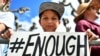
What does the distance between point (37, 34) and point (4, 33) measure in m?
0.15

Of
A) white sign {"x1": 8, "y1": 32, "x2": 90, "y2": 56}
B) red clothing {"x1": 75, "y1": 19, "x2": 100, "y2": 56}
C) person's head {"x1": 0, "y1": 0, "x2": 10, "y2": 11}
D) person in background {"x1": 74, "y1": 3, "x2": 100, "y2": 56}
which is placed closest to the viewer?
white sign {"x1": 8, "y1": 32, "x2": 90, "y2": 56}

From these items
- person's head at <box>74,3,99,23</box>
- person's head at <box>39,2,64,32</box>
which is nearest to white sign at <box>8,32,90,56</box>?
person's head at <box>39,2,64,32</box>

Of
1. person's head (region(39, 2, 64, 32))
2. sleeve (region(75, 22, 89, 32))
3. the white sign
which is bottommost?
the white sign

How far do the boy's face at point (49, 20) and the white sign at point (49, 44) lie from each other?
33cm

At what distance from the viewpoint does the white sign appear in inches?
61.7

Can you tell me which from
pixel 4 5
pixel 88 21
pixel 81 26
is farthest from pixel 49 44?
pixel 4 5

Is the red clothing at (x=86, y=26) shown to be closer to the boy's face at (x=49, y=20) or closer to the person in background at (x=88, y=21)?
the person in background at (x=88, y=21)

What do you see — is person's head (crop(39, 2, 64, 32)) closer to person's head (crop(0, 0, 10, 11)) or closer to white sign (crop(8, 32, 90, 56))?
white sign (crop(8, 32, 90, 56))

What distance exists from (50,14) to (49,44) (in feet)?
1.51

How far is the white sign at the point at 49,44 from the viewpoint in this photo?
157 cm

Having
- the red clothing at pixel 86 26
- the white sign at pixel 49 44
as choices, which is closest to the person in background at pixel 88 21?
the red clothing at pixel 86 26

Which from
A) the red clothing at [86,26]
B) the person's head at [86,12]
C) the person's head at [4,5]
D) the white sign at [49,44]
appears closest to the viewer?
the white sign at [49,44]

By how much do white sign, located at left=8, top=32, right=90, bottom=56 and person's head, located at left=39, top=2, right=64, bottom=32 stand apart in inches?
11.9

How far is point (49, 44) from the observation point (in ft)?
5.27
